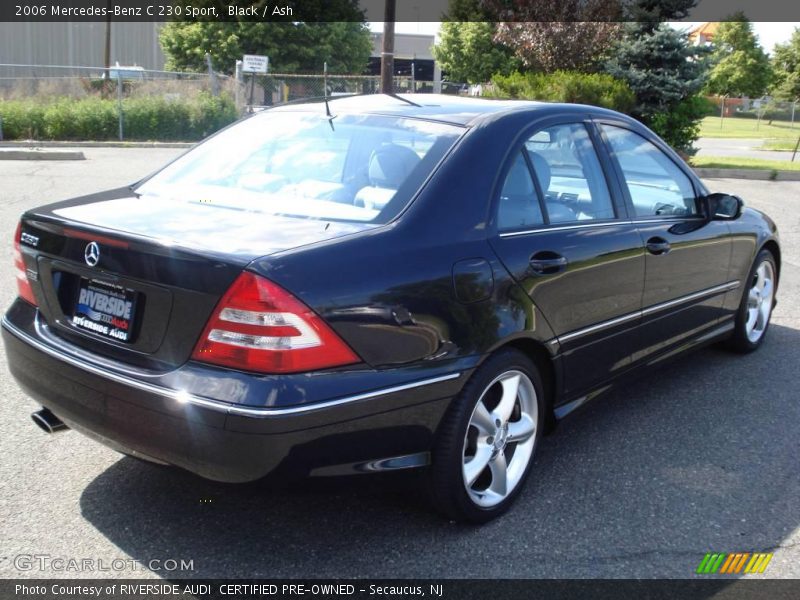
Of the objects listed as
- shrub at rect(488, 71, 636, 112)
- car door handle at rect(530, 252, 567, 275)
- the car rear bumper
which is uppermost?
shrub at rect(488, 71, 636, 112)

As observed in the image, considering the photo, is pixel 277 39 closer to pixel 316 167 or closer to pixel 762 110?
pixel 762 110

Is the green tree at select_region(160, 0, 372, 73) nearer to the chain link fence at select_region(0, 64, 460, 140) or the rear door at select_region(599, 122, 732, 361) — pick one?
the chain link fence at select_region(0, 64, 460, 140)

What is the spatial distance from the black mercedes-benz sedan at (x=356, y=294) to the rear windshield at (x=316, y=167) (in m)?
0.01

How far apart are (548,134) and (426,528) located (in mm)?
1809

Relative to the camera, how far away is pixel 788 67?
5441 centimetres

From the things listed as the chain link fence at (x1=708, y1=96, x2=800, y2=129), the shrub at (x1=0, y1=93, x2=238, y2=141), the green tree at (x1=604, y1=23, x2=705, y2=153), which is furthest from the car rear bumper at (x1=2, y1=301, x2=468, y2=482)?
the chain link fence at (x1=708, y1=96, x2=800, y2=129)

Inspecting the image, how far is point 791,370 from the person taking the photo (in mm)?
5348

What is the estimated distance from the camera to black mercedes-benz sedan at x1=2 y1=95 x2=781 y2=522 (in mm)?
2641

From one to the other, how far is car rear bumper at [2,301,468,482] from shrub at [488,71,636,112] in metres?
16.3

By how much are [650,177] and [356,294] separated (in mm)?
2398

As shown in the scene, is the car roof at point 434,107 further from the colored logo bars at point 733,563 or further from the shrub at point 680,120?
the shrub at point 680,120

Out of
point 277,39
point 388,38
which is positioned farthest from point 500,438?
point 277,39

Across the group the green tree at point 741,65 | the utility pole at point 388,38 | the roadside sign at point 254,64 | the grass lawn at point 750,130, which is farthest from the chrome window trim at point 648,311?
the green tree at point 741,65

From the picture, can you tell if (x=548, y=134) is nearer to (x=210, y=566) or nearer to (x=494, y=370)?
(x=494, y=370)
